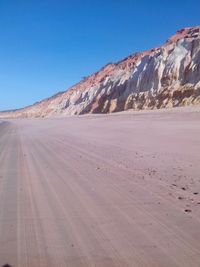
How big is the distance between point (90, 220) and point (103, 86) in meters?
66.7

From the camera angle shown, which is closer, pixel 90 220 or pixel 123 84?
pixel 90 220

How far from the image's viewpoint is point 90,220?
538cm

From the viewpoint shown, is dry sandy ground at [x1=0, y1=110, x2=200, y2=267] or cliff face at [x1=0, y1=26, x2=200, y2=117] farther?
cliff face at [x1=0, y1=26, x2=200, y2=117]

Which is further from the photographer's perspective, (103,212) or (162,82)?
(162,82)

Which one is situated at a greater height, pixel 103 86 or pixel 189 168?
pixel 103 86

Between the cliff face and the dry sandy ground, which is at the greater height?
the cliff face

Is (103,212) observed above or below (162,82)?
below

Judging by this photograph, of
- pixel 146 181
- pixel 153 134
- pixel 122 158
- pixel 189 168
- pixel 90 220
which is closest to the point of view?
pixel 90 220

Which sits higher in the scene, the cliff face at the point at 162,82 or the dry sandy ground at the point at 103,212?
the cliff face at the point at 162,82

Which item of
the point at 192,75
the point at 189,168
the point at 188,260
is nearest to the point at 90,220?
the point at 188,260

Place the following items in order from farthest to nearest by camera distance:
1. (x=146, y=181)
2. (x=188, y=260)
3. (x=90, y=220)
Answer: (x=146, y=181) < (x=90, y=220) < (x=188, y=260)

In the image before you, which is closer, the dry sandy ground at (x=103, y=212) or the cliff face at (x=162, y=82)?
the dry sandy ground at (x=103, y=212)

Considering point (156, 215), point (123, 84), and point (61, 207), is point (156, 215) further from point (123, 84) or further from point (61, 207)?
point (123, 84)

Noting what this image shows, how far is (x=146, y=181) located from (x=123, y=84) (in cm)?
5269
